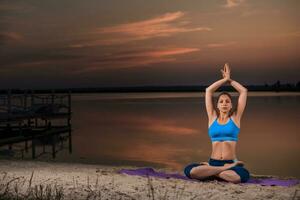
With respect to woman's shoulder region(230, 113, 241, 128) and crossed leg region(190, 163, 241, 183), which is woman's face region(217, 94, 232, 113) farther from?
crossed leg region(190, 163, 241, 183)

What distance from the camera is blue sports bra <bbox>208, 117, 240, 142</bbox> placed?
8.98 m

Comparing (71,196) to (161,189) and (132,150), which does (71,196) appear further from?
(132,150)

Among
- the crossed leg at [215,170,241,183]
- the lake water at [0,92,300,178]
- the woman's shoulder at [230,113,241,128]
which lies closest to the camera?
the woman's shoulder at [230,113,241,128]

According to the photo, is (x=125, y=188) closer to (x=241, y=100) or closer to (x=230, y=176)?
(x=230, y=176)

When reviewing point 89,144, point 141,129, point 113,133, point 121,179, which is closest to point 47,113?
point 89,144

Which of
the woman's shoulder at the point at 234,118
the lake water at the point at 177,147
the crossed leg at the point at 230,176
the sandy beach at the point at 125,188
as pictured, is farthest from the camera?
the lake water at the point at 177,147

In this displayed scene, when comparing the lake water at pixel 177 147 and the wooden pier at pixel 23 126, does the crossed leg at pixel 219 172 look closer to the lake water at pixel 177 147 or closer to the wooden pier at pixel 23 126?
the lake water at pixel 177 147

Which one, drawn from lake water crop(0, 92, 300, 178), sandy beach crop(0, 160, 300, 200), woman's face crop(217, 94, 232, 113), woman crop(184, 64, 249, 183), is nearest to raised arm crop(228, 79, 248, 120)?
woman crop(184, 64, 249, 183)

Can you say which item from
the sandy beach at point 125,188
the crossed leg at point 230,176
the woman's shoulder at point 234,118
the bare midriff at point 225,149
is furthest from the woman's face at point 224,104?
the sandy beach at point 125,188

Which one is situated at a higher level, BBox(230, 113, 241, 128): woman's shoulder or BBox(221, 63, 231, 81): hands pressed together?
BBox(221, 63, 231, 81): hands pressed together

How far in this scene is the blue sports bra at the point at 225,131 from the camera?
29.5 ft

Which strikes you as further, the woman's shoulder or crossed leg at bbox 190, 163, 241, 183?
crossed leg at bbox 190, 163, 241, 183

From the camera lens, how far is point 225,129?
29.5 feet

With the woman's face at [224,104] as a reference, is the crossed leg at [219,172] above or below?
below
